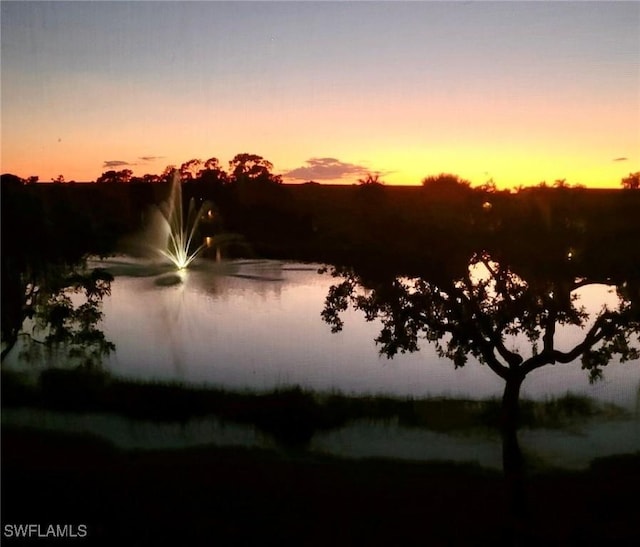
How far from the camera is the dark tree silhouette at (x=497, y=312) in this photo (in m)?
9.12

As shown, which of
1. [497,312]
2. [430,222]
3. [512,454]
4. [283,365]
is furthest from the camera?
[283,365]

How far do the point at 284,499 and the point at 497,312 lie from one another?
3.96m

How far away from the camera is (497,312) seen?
9.48 m

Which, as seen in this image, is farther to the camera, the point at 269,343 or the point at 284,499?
the point at 269,343

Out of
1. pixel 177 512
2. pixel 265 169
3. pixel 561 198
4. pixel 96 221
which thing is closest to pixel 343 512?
pixel 177 512

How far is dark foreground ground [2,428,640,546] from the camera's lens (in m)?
7.13

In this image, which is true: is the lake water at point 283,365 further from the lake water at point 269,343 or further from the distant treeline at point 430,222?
the distant treeline at point 430,222

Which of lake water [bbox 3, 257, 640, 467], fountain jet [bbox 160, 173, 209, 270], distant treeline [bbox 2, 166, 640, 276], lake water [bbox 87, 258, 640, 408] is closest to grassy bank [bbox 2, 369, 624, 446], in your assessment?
lake water [bbox 3, 257, 640, 467]

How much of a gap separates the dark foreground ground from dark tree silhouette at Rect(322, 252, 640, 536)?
2.58ft

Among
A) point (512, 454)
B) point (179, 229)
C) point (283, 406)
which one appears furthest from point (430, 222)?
point (179, 229)

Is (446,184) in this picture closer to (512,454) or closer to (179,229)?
(512,454)

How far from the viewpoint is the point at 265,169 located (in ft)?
56.3

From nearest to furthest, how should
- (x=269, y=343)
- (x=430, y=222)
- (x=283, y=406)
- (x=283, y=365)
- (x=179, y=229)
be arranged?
1. (x=430, y=222)
2. (x=283, y=406)
3. (x=283, y=365)
4. (x=269, y=343)
5. (x=179, y=229)

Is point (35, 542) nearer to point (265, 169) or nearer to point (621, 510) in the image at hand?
point (621, 510)
